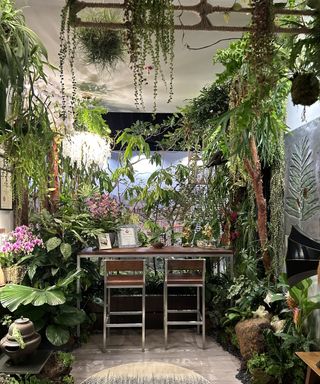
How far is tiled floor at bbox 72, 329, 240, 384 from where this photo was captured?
3.96 m

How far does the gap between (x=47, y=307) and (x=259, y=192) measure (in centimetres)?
236

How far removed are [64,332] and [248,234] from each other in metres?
2.20

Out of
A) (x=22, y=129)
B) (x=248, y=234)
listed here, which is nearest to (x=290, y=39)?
(x=22, y=129)

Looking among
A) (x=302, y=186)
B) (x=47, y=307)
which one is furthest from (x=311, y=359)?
(x=47, y=307)

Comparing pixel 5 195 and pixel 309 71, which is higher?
pixel 309 71

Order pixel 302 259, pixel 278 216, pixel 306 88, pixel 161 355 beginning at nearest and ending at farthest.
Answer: pixel 306 88, pixel 302 259, pixel 278 216, pixel 161 355

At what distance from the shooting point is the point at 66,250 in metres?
4.42

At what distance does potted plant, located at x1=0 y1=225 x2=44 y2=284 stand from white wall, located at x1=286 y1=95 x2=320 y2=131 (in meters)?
Result: 2.79

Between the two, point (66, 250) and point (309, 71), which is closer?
point (309, 71)

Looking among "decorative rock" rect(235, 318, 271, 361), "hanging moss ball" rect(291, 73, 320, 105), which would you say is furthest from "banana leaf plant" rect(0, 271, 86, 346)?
"hanging moss ball" rect(291, 73, 320, 105)

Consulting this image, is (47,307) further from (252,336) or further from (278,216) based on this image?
(278,216)

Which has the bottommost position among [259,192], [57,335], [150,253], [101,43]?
[57,335]

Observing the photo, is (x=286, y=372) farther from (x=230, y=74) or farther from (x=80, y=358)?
(x=230, y=74)

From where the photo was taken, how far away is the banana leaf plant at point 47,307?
3627 millimetres
